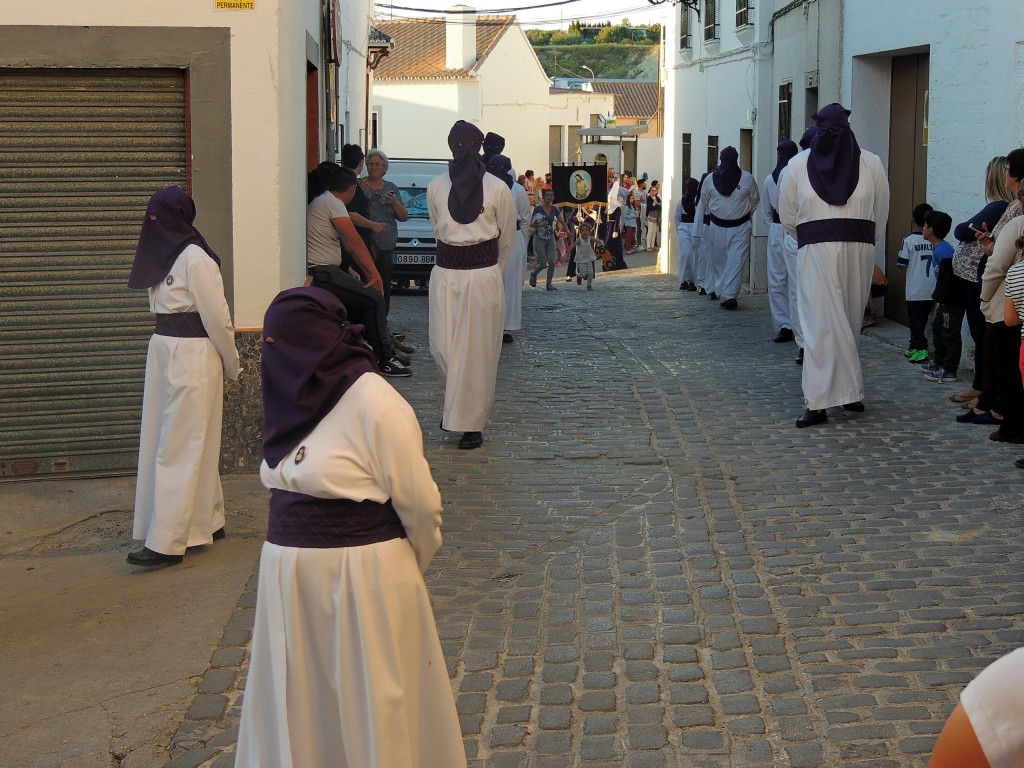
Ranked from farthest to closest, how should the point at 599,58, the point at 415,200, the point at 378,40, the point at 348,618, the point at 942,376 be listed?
the point at 599,58 → the point at 378,40 → the point at 415,200 → the point at 942,376 → the point at 348,618

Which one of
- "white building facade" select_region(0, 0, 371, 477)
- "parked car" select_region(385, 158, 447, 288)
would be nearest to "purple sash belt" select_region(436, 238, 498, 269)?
"white building facade" select_region(0, 0, 371, 477)

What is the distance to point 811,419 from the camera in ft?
32.3

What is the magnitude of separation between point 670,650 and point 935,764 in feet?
11.9

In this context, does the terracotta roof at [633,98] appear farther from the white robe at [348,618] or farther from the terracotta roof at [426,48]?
the white robe at [348,618]

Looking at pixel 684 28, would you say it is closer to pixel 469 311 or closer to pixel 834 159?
pixel 834 159

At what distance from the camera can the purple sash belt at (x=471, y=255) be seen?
962 centimetres

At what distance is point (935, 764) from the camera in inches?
79.5

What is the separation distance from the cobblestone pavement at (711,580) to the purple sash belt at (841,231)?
1267 millimetres

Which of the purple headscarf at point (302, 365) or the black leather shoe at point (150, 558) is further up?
the purple headscarf at point (302, 365)

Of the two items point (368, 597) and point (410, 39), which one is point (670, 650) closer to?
point (368, 597)

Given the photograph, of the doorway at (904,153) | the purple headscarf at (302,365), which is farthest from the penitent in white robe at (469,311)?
the doorway at (904,153)

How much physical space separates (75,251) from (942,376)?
6795 millimetres

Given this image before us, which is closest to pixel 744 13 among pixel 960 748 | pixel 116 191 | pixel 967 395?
pixel 967 395

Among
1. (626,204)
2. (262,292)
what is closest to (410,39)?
(626,204)
